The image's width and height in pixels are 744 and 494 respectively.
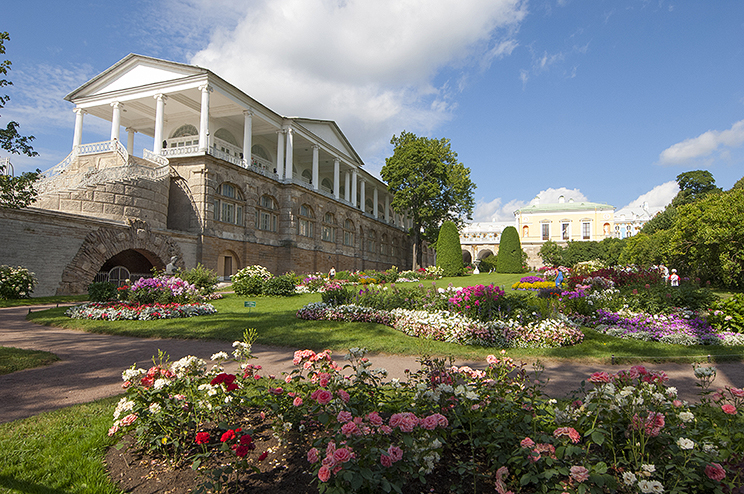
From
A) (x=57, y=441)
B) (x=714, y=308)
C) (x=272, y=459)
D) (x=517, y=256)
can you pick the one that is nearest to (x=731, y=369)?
(x=714, y=308)

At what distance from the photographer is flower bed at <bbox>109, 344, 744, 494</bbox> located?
7.34ft

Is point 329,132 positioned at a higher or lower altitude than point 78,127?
higher

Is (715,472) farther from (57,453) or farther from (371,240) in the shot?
(371,240)

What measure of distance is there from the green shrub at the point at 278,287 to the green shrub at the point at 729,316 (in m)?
13.5

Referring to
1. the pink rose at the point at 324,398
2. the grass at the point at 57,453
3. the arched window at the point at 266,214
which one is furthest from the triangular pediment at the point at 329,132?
the pink rose at the point at 324,398

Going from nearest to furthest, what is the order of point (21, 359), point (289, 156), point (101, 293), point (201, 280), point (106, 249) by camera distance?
point (21, 359)
point (101, 293)
point (201, 280)
point (106, 249)
point (289, 156)

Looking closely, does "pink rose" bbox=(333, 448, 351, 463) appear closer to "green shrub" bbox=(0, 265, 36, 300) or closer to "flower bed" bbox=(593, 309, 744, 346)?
"flower bed" bbox=(593, 309, 744, 346)

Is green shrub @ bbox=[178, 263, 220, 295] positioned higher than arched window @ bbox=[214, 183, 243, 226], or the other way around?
arched window @ bbox=[214, 183, 243, 226]

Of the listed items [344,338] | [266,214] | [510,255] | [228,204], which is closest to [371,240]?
[510,255]

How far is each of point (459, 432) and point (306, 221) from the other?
92.0ft

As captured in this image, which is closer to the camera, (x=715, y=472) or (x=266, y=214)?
(x=715, y=472)

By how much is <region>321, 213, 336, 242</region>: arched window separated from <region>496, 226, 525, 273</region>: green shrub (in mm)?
16070

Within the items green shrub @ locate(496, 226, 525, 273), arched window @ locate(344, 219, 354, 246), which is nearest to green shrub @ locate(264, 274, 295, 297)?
Answer: arched window @ locate(344, 219, 354, 246)

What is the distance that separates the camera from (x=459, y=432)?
2.91m
